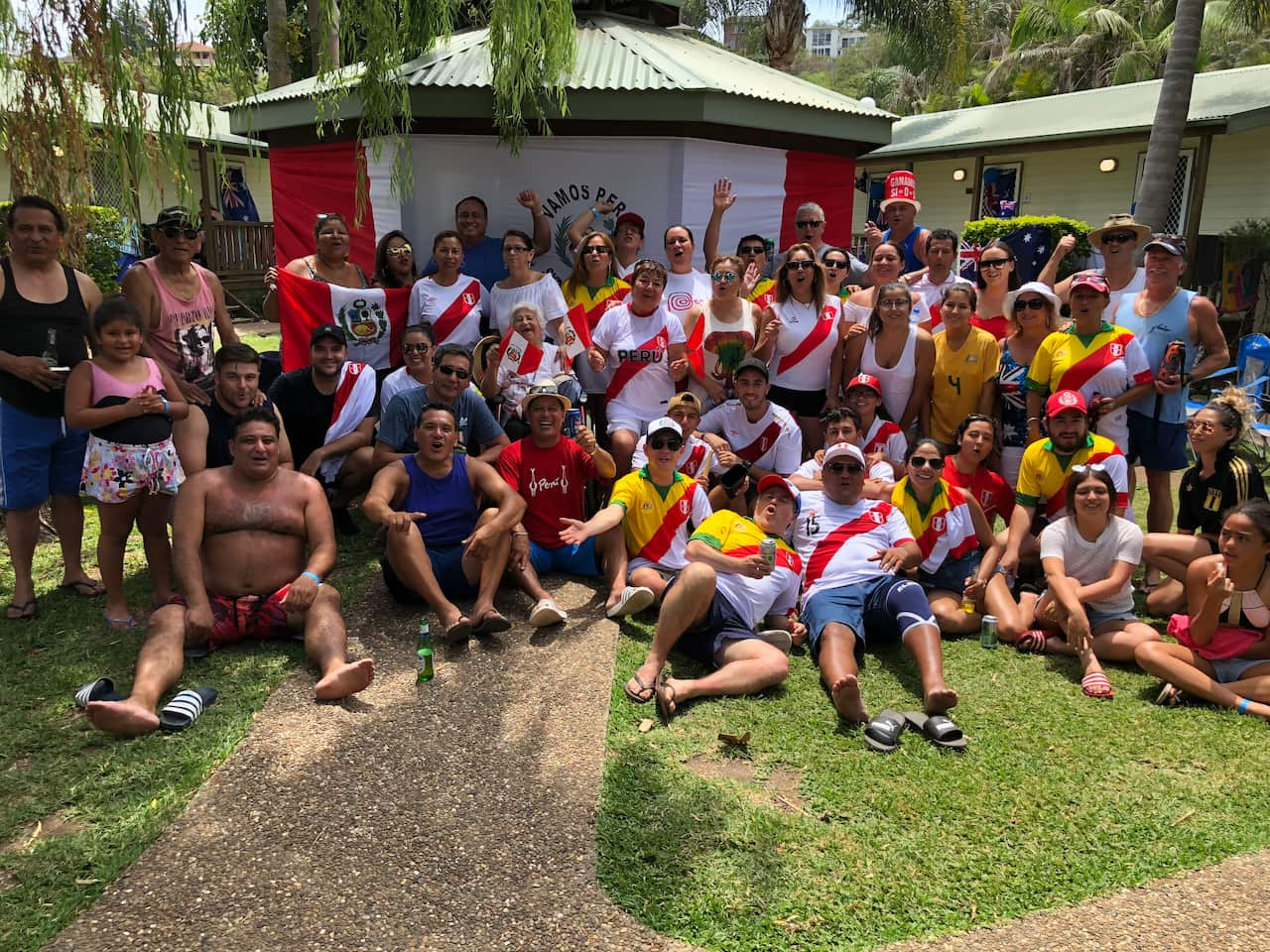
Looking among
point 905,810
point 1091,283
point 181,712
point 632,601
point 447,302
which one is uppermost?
point 1091,283

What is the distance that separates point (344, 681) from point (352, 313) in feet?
11.0

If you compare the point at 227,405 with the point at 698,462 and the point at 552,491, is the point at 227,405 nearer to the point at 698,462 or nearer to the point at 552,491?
the point at 552,491

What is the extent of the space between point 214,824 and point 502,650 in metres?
1.68

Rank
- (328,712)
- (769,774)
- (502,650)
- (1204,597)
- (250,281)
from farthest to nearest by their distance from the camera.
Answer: (250,281)
(502,650)
(1204,597)
(328,712)
(769,774)

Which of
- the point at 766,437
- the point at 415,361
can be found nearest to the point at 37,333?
the point at 415,361

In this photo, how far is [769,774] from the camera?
3.65 metres

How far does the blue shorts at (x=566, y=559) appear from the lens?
17.8 feet

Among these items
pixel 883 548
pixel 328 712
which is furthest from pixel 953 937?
pixel 328 712

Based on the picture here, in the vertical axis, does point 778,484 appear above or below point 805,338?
below

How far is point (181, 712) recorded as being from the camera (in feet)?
12.3

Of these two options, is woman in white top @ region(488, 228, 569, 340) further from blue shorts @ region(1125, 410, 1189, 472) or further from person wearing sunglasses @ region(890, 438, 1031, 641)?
blue shorts @ region(1125, 410, 1189, 472)

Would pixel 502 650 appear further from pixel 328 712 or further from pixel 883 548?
pixel 883 548

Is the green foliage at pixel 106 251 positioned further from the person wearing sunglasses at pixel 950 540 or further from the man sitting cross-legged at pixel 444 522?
the person wearing sunglasses at pixel 950 540

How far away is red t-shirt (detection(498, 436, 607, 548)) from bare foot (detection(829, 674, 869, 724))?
78.4 inches
